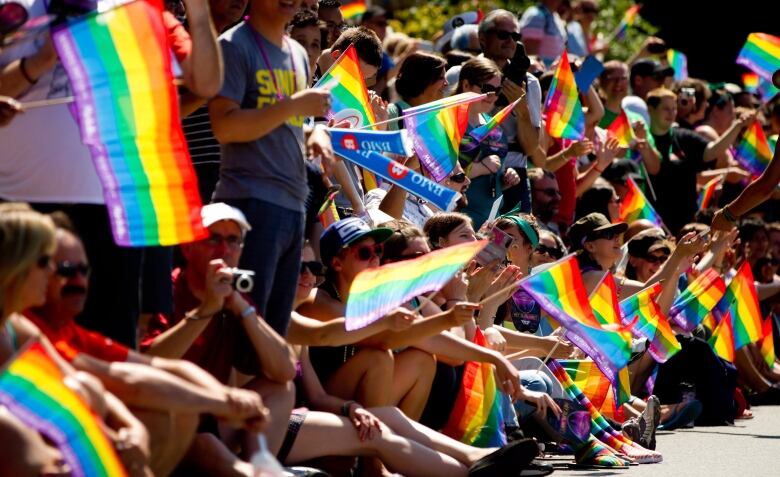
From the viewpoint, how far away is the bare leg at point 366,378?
7.34 metres

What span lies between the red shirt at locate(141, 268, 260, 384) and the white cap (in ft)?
1.25

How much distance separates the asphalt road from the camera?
26.7 ft

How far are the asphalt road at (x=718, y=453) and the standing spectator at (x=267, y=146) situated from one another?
2.39m

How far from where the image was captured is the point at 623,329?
29.1ft

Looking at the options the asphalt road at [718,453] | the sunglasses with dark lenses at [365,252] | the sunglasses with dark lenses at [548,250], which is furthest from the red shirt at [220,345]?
the sunglasses with dark lenses at [548,250]

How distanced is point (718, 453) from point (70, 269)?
488 centimetres

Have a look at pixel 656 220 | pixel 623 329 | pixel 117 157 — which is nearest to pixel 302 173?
pixel 117 157

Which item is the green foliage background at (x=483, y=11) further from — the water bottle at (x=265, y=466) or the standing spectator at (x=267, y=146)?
the water bottle at (x=265, y=466)

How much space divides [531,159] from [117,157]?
6.12 metres

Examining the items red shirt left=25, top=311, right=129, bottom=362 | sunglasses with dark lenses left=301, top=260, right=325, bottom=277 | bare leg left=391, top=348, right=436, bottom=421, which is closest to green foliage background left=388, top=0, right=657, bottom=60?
bare leg left=391, top=348, right=436, bottom=421

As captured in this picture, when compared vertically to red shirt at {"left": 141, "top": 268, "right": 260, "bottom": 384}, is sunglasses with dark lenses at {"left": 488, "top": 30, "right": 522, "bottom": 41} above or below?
above

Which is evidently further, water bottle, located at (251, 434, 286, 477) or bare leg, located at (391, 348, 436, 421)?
bare leg, located at (391, 348, 436, 421)

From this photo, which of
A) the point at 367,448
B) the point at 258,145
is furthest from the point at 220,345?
the point at 367,448

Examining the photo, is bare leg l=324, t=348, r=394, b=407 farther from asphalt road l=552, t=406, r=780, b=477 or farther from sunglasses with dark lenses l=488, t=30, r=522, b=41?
sunglasses with dark lenses l=488, t=30, r=522, b=41
